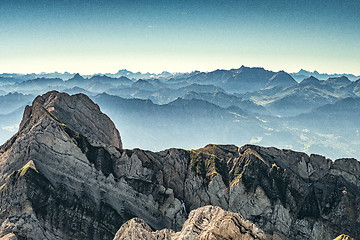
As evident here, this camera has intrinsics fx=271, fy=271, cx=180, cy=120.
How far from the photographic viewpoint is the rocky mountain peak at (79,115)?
424ft

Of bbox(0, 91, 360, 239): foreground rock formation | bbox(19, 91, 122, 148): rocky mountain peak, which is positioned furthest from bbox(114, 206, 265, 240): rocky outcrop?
bbox(19, 91, 122, 148): rocky mountain peak

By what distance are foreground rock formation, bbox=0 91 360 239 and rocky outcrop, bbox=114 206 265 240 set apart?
29.6 metres

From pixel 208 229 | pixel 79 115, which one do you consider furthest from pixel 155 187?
pixel 79 115

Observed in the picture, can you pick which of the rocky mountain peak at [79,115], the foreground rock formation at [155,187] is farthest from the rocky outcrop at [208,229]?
the rocky mountain peak at [79,115]

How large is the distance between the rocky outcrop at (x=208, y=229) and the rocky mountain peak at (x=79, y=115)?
69.0 metres

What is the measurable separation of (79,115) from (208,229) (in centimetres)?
10560

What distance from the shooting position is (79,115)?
137125 millimetres

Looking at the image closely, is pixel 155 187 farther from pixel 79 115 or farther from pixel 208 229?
pixel 79 115

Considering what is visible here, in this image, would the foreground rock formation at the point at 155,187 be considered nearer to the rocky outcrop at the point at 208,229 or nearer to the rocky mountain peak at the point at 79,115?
the rocky mountain peak at the point at 79,115

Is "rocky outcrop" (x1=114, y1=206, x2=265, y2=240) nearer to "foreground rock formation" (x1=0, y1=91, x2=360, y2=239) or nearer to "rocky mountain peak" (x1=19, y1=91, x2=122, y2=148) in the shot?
"foreground rock formation" (x1=0, y1=91, x2=360, y2=239)

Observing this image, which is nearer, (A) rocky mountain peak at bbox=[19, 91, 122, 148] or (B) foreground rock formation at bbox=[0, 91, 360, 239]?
(B) foreground rock formation at bbox=[0, 91, 360, 239]

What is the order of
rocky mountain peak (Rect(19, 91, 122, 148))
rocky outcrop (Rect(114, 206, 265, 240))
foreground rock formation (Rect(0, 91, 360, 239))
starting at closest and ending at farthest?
rocky outcrop (Rect(114, 206, 265, 240)) < foreground rock formation (Rect(0, 91, 360, 239)) < rocky mountain peak (Rect(19, 91, 122, 148))

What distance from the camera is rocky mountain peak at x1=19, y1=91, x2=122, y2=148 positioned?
12925 centimetres

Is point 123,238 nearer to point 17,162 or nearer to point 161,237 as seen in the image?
point 161,237
